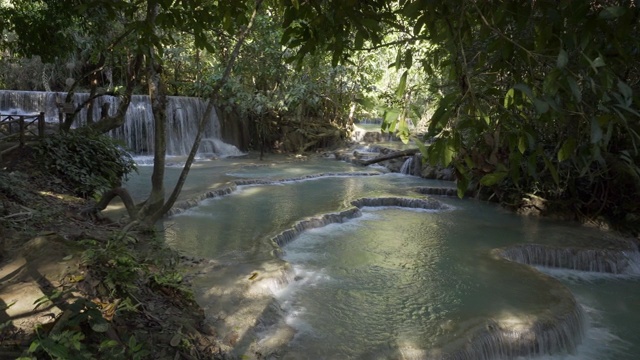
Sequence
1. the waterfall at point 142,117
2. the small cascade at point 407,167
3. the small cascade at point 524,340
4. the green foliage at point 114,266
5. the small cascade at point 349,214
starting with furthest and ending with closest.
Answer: the waterfall at point 142,117 → the small cascade at point 407,167 → the small cascade at point 349,214 → the small cascade at point 524,340 → the green foliage at point 114,266

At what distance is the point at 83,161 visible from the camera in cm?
877

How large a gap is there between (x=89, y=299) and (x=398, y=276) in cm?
455

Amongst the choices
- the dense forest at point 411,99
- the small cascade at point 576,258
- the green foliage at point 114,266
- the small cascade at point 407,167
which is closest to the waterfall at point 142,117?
the dense forest at point 411,99

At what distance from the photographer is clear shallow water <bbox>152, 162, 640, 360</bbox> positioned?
5020 mm

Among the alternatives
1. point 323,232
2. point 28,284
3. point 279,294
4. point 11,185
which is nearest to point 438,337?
Answer: point 279,294

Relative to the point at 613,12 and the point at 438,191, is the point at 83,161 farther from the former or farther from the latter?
the point at 613,12

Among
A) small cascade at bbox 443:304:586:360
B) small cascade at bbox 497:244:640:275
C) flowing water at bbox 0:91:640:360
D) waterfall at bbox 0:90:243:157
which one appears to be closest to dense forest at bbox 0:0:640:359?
flowing water at bbox 0:91:640:360

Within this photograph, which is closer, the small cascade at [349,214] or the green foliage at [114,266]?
the green foliage at [114,266]

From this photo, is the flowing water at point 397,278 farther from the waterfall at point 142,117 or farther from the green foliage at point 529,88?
the waterfall at point 142,117

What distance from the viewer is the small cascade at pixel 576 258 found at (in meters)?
7.66

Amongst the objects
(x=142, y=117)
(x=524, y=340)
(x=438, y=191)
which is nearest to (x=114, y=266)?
(x=524, y=340)

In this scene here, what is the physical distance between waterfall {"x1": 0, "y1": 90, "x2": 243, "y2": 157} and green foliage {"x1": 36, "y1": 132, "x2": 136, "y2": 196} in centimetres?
579

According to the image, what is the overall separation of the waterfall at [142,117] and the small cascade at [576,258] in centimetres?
1189

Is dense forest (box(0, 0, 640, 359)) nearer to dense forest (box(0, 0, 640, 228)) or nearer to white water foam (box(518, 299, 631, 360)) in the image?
dense forest (box(0, 0, 640, 228))
